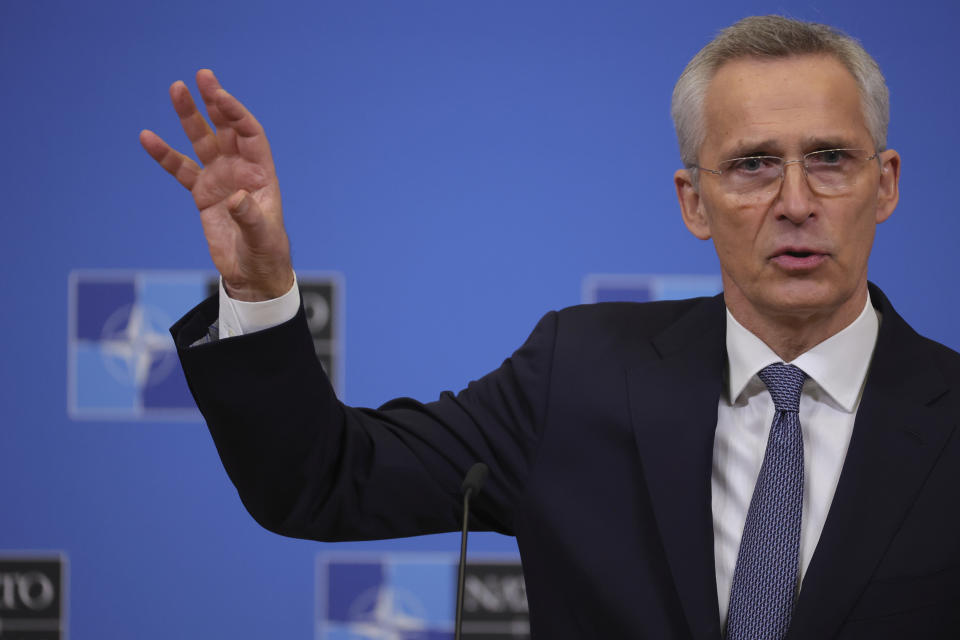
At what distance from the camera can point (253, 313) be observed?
49.8 inches

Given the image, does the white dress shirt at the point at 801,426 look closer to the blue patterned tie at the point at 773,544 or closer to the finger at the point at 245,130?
the blue patterned tie at the point at 773,544

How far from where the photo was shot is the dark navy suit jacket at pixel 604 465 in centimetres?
126

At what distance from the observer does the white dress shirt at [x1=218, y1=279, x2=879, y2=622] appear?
135cm

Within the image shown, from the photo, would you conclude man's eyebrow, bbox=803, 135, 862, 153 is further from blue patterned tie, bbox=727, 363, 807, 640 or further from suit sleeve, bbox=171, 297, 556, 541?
suit sleeve, bbox=171, 297, 556, 541

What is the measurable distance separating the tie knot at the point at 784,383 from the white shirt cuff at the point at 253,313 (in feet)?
2.16

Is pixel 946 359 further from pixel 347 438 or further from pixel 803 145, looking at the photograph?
pixel 347 438

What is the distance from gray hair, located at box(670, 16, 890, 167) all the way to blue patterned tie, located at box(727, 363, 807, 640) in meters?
0.44

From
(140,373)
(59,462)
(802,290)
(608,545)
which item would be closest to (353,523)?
(608,545)

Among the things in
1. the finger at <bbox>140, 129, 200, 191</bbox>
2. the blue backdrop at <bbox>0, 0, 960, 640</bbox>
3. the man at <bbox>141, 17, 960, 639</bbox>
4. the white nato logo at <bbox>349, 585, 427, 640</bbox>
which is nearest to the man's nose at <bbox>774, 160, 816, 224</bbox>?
the man at <bbox>141, 17, 960, 639</bbox>

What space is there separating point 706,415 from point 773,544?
0.20m

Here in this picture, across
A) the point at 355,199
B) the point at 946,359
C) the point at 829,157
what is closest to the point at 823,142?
the point at 829,157

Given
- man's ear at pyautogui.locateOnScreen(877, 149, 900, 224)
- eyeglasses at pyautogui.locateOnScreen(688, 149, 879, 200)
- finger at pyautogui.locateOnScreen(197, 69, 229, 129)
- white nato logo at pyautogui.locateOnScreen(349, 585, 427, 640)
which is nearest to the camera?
finger at pyautogui.locateOnScreen(197, 69, 229, 129)

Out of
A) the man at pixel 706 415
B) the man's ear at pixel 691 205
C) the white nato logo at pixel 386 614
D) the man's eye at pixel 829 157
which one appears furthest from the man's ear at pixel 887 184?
the white nato logo at pixel 386 614

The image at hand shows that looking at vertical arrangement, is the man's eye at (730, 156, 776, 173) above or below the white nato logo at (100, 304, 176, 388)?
above
